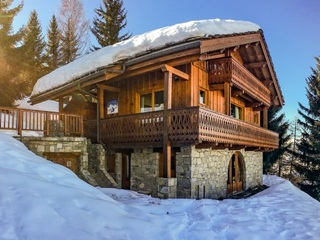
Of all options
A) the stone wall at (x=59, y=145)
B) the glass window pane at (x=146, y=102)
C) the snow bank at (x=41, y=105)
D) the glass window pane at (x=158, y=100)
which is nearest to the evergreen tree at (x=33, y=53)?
the snow bank at (x=41, y=105)

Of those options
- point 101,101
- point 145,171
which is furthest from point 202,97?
point 101,101

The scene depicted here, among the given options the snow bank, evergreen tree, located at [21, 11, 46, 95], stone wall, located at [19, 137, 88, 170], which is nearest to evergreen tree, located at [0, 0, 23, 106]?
evergreen tree, located at [21, 11, 46, 95]

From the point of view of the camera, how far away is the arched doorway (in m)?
13.0

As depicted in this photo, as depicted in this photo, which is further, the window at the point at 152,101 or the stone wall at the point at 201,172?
the window at the point at 152,101

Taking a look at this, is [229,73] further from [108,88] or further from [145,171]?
[108,88]

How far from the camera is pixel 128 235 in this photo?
4168mm

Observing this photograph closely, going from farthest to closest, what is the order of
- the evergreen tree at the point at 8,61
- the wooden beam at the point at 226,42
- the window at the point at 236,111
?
the evergreen tree at the point at 8,61 → the window at the point at 236,111 → the wooden beam at the point at 226,42

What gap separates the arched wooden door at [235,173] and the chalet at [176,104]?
0.05 metres

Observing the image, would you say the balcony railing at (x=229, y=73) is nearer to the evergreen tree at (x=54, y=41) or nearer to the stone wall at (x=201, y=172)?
the stone wall at (x=201, y=172)

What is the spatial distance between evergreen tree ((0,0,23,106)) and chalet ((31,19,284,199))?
563 centimetres

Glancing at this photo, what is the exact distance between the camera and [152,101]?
11.7m

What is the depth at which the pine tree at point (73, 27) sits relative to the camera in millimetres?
28812

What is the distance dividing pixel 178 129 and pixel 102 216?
4.96 meters

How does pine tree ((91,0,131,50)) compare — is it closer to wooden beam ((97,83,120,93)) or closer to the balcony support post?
wooden beam ((97,83,120,93))
